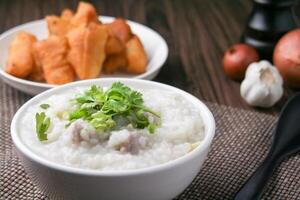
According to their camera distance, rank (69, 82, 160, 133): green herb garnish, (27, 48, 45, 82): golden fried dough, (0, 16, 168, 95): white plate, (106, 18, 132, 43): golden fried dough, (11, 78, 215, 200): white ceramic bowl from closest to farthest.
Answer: (11, 78, 215, 200): white ceramic bowl, (69, 82, 160, 133): green herb garnish, (0, 16, 168, 95): white plate, (27, 48, 45, 82): golden fried dough, (106, 18, 132, 43): golden fried dough

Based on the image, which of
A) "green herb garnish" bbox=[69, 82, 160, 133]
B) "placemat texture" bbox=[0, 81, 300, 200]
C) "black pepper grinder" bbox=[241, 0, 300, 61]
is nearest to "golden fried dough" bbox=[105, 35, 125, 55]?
"placemat texture" bbox=[0, 81, 300, 200]

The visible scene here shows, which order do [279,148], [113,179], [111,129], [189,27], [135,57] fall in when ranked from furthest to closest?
[189,27] < [135,57] < [279,148] < [111,129] < [113,179]

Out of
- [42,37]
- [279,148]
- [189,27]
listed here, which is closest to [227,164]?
[279,148]

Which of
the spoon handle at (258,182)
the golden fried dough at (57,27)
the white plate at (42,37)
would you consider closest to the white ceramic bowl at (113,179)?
the spoon handle at (258,182)

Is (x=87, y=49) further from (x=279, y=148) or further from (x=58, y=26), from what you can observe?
(x=279, y=148)

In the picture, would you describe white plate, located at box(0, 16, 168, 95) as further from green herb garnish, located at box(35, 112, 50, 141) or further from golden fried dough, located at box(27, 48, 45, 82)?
green herb garnish, located at box(35, 112, 50, 141)

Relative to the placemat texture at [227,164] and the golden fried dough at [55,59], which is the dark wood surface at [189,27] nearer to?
the placemat texture at [227,164]

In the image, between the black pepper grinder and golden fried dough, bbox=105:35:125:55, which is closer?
golden fried dough, bbox=105:35:125:55
